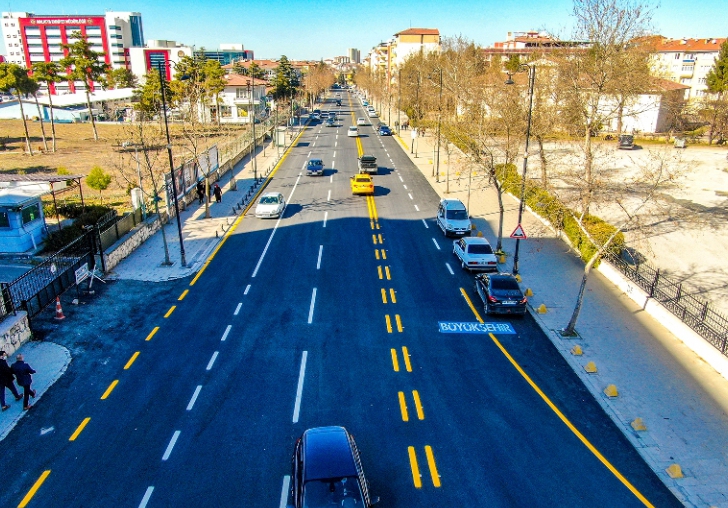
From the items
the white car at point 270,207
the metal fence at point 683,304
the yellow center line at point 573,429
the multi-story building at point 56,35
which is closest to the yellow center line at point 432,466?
the yellow center line at point 573,429

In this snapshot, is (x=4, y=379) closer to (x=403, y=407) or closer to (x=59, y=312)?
(x=59, y=312)

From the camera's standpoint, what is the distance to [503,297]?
20.1 m

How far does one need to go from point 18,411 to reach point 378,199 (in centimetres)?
2868

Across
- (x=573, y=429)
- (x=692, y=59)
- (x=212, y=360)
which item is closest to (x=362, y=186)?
(x=212, y=360)

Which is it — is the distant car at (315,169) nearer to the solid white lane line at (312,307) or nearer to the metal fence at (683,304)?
the solid white lane line at (312,307)

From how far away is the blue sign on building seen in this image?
1923 cm

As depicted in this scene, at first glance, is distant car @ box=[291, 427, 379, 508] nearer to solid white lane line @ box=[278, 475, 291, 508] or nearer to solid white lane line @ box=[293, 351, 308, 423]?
solid white lane line @ box=[278, 475, 291, 508]

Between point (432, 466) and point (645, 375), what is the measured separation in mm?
8521

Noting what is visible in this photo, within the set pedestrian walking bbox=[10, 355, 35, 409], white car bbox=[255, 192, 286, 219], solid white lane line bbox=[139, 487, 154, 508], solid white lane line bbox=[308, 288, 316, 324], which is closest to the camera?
solid white lane line bbox=[139, 487, 154, 508]

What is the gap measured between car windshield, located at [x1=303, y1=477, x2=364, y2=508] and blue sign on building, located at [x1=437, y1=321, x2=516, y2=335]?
965cm

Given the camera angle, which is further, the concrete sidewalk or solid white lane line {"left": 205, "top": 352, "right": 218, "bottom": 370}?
solid white lane line {"left": 205, "top": 352, "right": 218, "bottom": 370}

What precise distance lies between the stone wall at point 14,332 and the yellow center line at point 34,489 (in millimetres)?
6434

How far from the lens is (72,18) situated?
501 feet

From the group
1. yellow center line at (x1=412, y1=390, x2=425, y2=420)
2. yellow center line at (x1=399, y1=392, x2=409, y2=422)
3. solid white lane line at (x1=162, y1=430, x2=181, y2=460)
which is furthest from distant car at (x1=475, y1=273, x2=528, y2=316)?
solid white lane line at (x1=162, y1=430, x2=181, y2=460)
